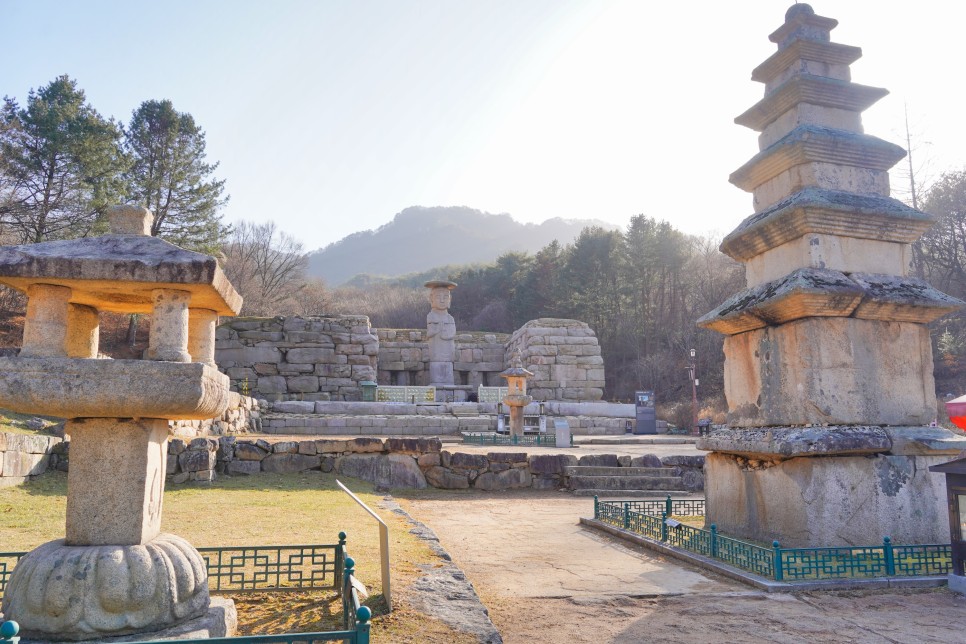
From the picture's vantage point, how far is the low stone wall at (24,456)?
9.16 m

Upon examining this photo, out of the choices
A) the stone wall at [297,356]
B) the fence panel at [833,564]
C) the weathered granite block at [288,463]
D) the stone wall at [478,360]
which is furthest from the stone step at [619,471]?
the stone wall at [478,360]

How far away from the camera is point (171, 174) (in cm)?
2909

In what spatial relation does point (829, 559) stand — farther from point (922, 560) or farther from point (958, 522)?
point (922, 560)

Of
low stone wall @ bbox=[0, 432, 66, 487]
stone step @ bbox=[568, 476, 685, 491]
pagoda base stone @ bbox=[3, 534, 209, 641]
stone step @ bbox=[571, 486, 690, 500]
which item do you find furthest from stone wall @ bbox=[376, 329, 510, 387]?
pagoda base stone @ bbox=[3, 534, 209, 641]

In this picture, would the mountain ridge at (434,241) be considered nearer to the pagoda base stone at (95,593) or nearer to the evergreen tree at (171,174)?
the evergreen tree at (171,174)

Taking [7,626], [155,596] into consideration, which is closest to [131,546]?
[155,596]

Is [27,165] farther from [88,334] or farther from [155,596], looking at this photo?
[155,596]

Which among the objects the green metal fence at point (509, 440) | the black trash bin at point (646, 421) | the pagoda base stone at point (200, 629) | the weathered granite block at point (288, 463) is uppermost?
the black trash bin at point (646, 421)

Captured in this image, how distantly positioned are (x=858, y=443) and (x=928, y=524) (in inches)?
42.2

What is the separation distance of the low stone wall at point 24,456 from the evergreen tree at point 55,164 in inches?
532

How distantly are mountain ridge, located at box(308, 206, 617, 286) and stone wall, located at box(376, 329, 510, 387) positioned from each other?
242 feet

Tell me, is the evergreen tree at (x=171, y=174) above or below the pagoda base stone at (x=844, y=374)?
above

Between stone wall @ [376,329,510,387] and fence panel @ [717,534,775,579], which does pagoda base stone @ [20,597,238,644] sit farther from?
stone wall @ [376,329,510,387]

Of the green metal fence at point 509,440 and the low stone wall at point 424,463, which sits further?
the green metal fence at point 509,440
